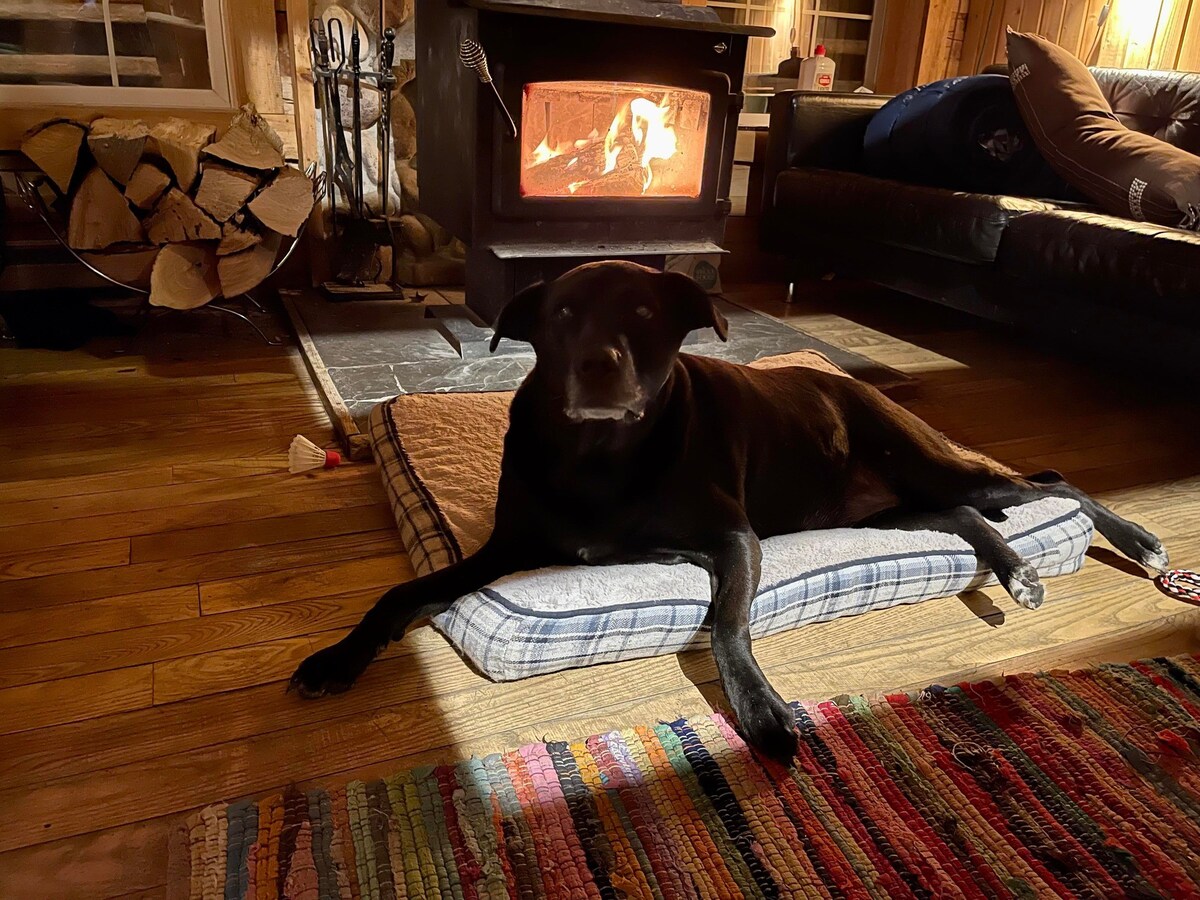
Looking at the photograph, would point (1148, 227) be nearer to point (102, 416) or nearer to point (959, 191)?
point (959, 191)

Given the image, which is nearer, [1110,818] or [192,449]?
[1110,818]

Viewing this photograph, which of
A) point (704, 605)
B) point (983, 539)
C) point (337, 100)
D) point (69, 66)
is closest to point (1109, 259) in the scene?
point (983, 539)

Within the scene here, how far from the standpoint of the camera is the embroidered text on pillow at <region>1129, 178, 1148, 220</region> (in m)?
2.48

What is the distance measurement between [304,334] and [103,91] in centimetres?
99

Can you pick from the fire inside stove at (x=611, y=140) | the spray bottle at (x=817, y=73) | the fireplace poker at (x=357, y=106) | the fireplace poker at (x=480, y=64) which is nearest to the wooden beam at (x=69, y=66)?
the fireplace poker at (x=357, y=106)

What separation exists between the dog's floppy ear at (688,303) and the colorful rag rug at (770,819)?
56 cm

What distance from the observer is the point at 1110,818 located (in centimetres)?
107

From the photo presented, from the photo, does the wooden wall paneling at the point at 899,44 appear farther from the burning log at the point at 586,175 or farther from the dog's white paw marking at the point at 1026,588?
the dog's white paw marking at the point at 1026,588

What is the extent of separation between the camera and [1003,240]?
2645mm

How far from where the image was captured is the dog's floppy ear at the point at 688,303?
130 centimetres

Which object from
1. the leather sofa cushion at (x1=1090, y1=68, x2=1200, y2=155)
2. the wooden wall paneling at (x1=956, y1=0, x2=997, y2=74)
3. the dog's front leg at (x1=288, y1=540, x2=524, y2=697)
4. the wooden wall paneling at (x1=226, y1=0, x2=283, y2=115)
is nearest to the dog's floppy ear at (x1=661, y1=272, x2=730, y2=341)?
the dog's front leg at (x1=288, y1=540, x2=524, y2=697)

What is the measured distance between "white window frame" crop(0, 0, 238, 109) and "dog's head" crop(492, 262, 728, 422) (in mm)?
2111

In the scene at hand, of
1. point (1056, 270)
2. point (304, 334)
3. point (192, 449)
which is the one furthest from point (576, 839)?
point (1056, 270)

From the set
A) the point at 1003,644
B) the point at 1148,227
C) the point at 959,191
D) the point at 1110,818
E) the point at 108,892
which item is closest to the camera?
the point at 108,892
